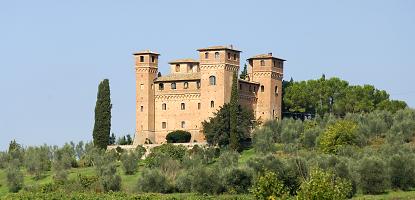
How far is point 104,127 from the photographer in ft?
244

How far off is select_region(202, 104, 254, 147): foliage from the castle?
258 cm

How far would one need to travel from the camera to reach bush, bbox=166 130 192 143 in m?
75.4

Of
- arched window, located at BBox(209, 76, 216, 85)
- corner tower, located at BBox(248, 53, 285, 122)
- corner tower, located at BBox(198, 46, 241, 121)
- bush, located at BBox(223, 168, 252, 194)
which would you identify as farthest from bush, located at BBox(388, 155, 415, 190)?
corner tower, located at BBox(248, 53, 285, 122)

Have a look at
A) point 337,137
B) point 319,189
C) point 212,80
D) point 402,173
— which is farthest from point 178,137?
point 319,189

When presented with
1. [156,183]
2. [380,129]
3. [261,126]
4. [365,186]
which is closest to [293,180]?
[365,186]

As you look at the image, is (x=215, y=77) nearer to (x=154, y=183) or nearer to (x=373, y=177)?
(x=154, y=183)

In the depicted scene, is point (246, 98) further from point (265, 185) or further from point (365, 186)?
point (265, 185)

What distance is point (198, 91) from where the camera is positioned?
252ft

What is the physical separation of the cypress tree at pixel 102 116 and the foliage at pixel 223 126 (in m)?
6.46

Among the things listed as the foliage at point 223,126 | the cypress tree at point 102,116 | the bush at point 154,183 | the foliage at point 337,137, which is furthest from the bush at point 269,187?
the cypress tree at point 102,116

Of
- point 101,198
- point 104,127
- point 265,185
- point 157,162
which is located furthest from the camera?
point 104,127

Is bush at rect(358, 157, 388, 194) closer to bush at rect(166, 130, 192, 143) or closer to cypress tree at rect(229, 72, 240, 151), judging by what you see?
cypress tree at rect(229, 72, 240, 151)

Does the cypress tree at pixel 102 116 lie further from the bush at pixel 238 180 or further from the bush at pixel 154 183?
the bush at pixel 238 180

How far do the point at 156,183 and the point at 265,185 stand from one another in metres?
18.4
